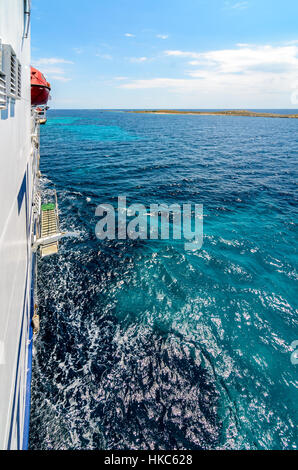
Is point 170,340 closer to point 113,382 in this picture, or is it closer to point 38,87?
point 113,382

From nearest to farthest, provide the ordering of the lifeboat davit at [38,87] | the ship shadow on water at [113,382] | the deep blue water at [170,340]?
the ship shadow on water at [113,382] → the deep blue water at [170,340] → the lifeboat davit at [38,87]

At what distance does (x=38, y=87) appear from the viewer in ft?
50.0

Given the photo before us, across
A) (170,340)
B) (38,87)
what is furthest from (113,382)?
(38,87)

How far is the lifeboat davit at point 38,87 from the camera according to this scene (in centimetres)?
1520

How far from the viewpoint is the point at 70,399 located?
8.41 m

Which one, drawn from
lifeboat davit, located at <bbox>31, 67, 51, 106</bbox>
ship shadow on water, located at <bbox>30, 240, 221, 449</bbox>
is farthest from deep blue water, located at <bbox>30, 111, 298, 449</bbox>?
lifeboat davit, located at <bbox>31, 67, 51, 106</bbox>

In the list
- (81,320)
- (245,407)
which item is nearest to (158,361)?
(245,407)

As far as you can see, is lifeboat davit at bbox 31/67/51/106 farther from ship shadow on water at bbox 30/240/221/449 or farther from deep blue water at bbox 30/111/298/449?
ship shadow on water at bbox 30/240/221/449

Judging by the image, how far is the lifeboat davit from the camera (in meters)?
15.2

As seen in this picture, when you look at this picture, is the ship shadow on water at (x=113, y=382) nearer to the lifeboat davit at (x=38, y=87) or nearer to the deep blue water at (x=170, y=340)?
the deep blue water at (x=170, y=340)

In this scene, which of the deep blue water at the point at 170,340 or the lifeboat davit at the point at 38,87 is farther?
the lifeboat davit at the point at 38,87

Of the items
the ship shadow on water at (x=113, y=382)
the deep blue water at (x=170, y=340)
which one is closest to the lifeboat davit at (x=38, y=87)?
the deep blue water at (x=170, y=340)
